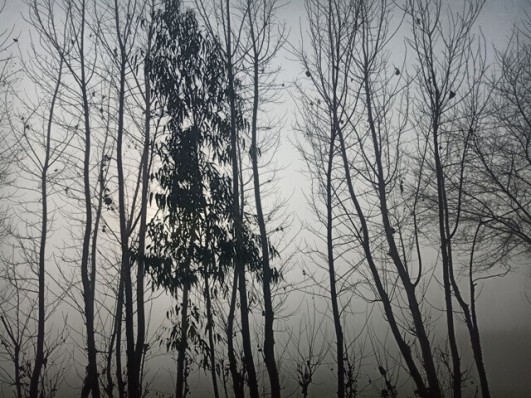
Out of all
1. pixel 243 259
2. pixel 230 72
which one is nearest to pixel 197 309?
pixel 243 259

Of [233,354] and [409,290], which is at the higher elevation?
[409,290]

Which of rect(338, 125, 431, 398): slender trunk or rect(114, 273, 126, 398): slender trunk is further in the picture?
rect(114, 273, 126, 398): slender trunk

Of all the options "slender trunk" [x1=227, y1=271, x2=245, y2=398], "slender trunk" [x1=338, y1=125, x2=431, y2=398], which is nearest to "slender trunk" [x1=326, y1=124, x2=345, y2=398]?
"slender trunk" [x1=338, y1=125, x2=431, y2=398]

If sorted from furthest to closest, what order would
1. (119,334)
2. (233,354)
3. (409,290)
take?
(119,334) < (233,354) < (409,290)

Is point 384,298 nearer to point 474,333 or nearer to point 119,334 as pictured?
point 474,333

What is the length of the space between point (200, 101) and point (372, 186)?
12.3 feet

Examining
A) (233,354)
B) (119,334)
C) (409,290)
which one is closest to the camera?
(409,290)

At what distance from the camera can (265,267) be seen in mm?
7660

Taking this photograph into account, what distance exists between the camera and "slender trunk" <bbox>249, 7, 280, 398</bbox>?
7234 mm

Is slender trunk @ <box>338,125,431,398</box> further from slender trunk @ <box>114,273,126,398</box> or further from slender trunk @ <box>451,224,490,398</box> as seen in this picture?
slender trunk @ <box>114,273,126,398</box>

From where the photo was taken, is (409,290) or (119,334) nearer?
(409,290)

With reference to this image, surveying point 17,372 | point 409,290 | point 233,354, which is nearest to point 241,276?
point 233,354

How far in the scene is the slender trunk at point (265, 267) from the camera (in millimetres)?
7234

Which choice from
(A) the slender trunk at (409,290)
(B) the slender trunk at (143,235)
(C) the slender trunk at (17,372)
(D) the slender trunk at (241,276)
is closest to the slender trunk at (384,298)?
(A) the slender trunk at (409,290)
